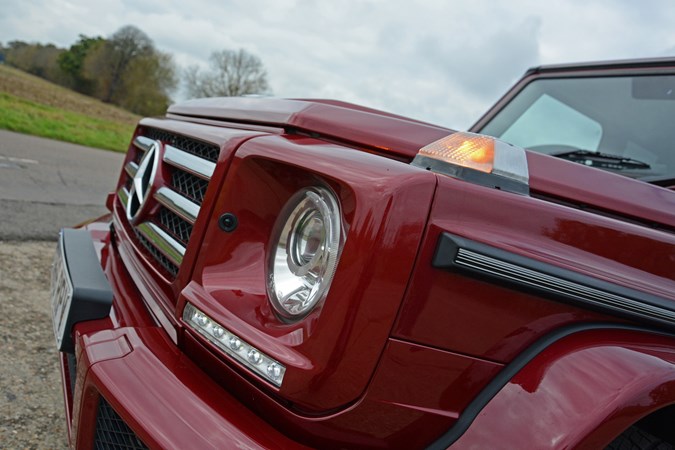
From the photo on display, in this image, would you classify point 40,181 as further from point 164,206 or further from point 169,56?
point 169,56

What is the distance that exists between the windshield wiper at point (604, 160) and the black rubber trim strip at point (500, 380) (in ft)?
3.66

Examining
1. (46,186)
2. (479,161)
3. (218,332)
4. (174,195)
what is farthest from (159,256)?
(46,186)

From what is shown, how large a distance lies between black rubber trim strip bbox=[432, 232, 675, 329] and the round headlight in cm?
24

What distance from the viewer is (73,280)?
167 cm

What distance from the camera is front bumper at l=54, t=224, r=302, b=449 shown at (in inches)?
44.2

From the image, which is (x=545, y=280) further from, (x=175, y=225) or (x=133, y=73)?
(x=133, y=73)

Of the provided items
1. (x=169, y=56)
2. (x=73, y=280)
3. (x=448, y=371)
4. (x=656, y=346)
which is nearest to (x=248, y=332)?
(x=448, y=371)

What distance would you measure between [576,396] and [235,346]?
731 millimetres

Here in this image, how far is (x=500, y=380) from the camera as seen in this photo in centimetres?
117

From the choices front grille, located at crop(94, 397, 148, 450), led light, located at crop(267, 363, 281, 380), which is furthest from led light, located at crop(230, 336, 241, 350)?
front grille, located at crop(94, 397, 148, 450)

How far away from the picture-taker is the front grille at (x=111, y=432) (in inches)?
49.7

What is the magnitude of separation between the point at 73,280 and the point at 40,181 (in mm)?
5408

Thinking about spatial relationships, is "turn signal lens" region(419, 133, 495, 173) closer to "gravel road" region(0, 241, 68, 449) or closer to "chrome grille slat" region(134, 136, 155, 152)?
"chrome grille slat" region(134, 136, 155, 152)

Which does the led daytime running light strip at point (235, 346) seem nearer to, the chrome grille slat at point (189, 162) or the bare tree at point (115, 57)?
the chrome grille slat at point (189, 162)
